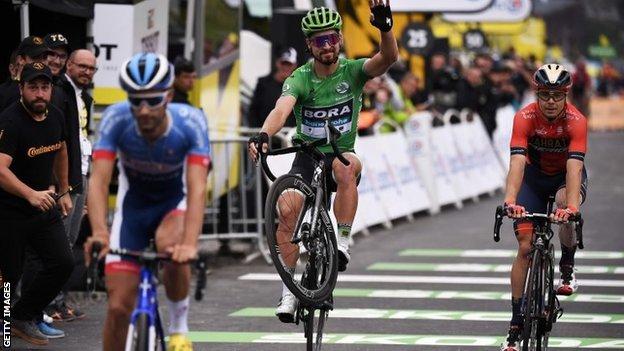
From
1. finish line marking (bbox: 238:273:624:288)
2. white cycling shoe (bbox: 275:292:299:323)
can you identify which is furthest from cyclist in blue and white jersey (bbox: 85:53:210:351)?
finish line marking (bbox: 238:273:624:288)

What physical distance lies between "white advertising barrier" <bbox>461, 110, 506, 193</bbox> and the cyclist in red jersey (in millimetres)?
14692

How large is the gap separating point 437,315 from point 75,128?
3479 mm

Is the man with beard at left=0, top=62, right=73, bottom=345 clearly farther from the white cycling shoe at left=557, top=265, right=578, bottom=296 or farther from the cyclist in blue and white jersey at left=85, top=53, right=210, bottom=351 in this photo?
the white cycling shoe at left=557, top=265, right=578, bottom=296

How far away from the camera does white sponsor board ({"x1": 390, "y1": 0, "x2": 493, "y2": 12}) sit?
83.4 feet

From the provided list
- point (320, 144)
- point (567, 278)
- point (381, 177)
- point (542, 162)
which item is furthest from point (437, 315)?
point (381, 177)

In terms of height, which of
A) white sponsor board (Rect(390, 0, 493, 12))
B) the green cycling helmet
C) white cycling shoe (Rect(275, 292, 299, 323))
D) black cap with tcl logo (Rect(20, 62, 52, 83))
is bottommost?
white cycling shoe (Rect(275, 292, 299, 323))

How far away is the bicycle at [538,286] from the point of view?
33.5ft

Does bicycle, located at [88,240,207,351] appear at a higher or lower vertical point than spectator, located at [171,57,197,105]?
lower

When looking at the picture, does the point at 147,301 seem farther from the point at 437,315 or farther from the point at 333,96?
the point at 437,315

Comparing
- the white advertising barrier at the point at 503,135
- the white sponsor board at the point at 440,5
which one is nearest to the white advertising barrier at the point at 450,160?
the white sponsor board at the point at 440,5

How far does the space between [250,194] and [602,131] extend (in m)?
34.3

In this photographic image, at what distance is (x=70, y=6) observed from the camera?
43.4ft

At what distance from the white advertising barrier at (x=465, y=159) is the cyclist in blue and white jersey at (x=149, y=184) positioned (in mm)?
16203

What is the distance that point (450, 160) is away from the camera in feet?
79.3
